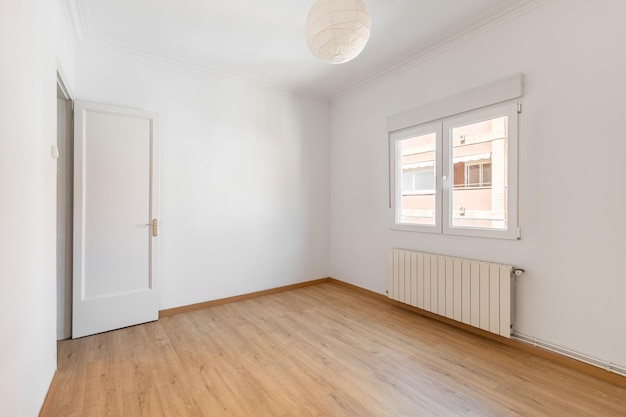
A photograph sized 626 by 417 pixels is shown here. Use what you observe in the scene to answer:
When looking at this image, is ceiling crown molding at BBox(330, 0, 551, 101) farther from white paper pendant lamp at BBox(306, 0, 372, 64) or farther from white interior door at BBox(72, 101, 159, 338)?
white interior door at BBox(72, 101, 159, 338)

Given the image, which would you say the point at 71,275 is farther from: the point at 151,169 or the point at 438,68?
the point at 438,68

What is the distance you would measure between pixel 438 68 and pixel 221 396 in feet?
12.1

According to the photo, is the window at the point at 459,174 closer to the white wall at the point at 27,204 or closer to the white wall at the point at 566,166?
the white wall at the point at 566,166

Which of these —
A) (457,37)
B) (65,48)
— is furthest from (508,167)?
(65,48)

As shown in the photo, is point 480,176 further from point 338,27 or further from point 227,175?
point 227,175

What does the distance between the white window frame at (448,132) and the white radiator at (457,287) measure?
1.06ft

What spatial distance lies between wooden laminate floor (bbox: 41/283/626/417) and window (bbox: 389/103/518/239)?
1.14 metres

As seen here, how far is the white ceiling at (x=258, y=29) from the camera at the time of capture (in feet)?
8.41

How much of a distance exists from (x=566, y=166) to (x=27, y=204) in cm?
369

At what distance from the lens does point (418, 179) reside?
3.54 metres

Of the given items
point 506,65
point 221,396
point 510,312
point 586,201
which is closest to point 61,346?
point 221,396

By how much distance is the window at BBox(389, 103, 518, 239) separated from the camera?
272cm

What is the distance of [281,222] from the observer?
442cm

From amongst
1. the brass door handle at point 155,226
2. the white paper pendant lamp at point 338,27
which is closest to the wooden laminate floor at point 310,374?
the brass door handle at point 155,226
